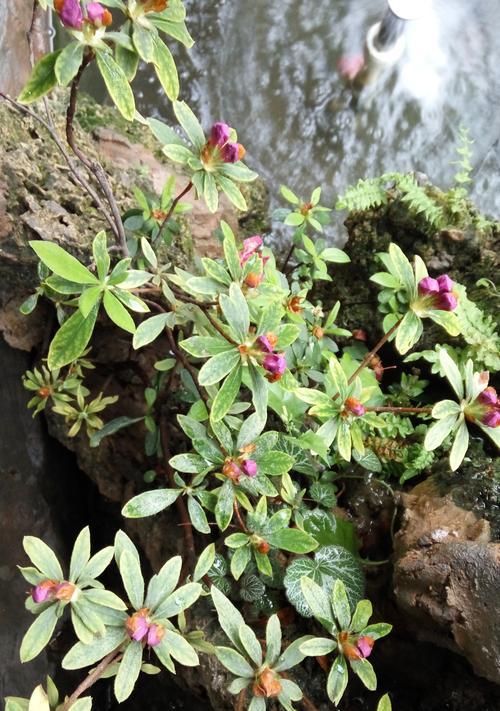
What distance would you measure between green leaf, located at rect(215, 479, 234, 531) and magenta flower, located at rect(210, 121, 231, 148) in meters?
0.97

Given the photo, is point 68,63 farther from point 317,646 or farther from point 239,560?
point 317,646

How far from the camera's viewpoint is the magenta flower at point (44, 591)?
1.26 meters

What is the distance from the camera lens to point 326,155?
3.75 metres

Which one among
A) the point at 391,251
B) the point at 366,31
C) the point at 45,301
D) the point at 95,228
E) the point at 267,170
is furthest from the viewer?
the point at 366,31

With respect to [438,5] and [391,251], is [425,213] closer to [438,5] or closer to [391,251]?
[391,251]

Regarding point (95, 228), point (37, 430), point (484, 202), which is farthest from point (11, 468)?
point (484, 202)

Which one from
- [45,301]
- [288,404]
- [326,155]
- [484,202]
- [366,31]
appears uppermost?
[366,31]

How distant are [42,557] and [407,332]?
1.18 m

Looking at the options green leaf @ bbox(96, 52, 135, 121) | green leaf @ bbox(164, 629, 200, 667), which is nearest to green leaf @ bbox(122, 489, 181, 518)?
green leaf @ bbox(164, 629, 200, 667)

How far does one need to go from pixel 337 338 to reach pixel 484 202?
1896 mm

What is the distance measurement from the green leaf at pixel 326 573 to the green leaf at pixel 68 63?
62.0 inches

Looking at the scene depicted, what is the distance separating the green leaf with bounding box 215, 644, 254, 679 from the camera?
1438mm

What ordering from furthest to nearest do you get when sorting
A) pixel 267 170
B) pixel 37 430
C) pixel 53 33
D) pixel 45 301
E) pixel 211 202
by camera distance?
1. pixel 267 170
2. pixel 53 33
3. pixel 37 430
4. pixel 45 301
5. pixel 211 202

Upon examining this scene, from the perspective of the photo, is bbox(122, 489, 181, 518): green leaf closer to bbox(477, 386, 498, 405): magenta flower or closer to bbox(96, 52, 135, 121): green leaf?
bbox(477, 386, 498, 405): magenta flower
